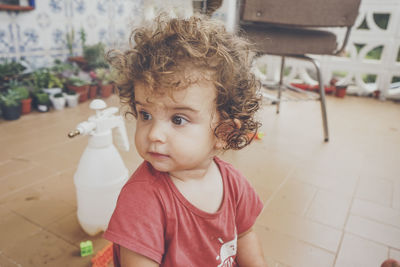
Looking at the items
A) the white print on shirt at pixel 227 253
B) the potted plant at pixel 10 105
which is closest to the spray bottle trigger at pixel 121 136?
the white print on shirt at pixel 227 253

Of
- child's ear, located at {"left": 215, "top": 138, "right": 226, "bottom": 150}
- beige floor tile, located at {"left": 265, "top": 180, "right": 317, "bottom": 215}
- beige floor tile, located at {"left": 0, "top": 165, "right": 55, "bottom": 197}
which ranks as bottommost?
beige floor tile, located at {"left": 0, "top": 165, "right": 55, "bottom": 197}

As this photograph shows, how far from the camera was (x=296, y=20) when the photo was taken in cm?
160

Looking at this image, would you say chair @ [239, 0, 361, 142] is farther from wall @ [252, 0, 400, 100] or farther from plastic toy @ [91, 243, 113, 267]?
wall @ [252, 0, 400, 100]

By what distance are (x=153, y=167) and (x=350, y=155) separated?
4.56 feet

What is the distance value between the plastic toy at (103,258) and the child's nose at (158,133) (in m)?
0.46

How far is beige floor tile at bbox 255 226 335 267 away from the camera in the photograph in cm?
95

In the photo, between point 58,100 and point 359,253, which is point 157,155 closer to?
point 359,253

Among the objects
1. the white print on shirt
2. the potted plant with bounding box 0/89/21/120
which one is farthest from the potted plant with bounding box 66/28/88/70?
the white print on shirt

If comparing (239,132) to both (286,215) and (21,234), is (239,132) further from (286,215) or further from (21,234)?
(21,234)

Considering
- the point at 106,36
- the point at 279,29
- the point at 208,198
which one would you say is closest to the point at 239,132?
the point at 208,198

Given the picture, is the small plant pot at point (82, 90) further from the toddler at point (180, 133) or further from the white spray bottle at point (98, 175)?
the toddler at point (180, 133)

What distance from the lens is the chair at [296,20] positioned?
5.20 ft

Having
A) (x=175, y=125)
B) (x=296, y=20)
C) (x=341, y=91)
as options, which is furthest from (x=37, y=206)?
(x=341, y=91)

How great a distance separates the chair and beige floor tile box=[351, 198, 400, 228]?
80 centimetres
